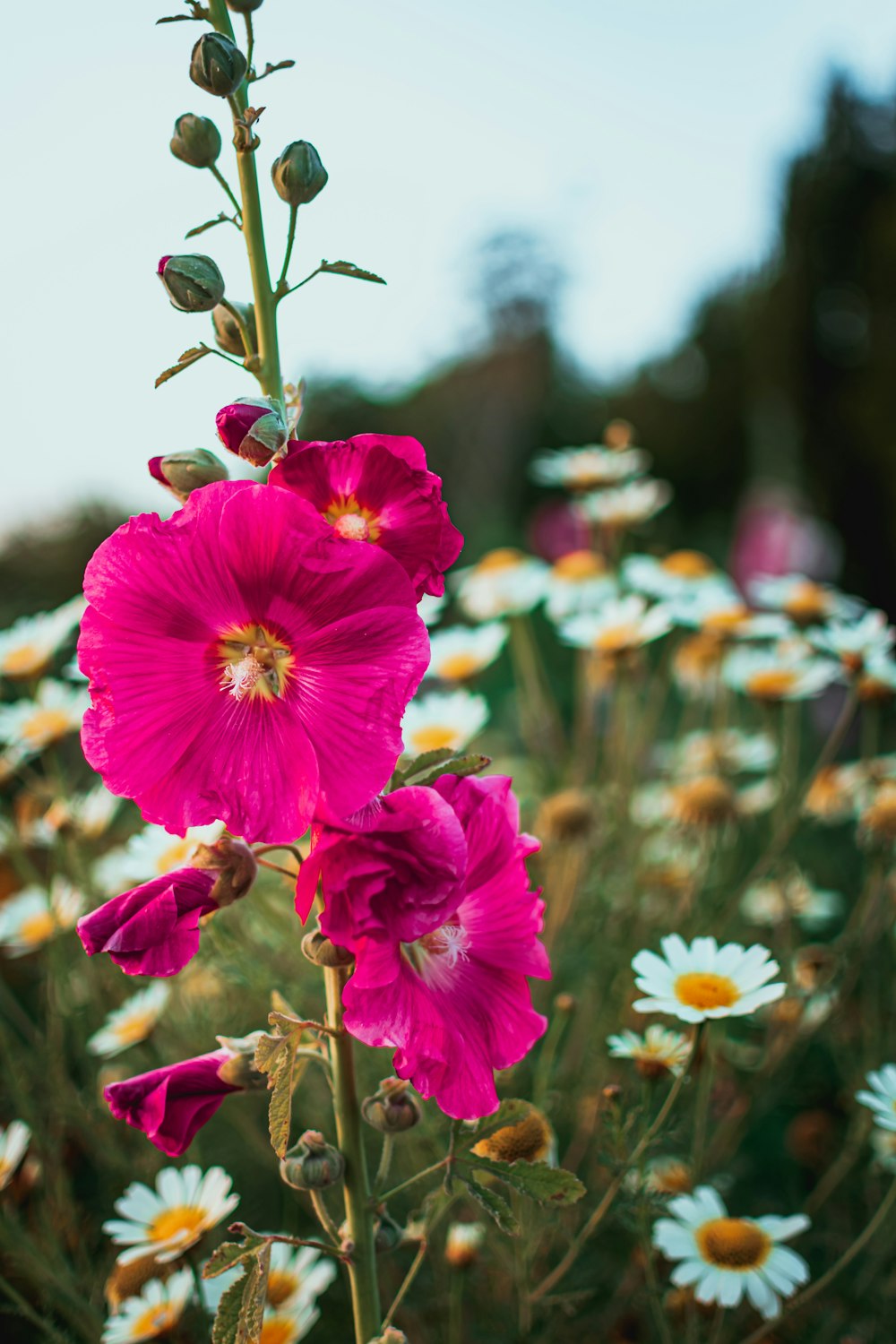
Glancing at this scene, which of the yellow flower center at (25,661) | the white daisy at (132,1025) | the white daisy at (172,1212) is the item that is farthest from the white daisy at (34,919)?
the white daisy at (172,1212)

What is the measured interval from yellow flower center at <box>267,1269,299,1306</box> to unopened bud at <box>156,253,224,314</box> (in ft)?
2.50

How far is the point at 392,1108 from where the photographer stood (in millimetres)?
597

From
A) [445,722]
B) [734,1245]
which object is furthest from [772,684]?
[734,1245]

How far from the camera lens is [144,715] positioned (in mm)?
516

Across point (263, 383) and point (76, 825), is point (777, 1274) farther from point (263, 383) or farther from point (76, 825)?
point (76, 825)

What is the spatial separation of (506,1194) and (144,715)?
804 mm

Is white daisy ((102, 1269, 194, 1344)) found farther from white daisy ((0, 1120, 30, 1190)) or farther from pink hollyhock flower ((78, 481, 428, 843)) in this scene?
pink hollyhock flower ((78, 481, 428, 843))

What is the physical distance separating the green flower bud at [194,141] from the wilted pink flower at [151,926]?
1.32ft

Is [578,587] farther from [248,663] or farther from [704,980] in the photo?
[248,663]

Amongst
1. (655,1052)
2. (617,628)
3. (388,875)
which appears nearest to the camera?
(388,875)

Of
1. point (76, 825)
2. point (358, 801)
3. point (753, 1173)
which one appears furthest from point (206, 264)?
point (753, 1173)

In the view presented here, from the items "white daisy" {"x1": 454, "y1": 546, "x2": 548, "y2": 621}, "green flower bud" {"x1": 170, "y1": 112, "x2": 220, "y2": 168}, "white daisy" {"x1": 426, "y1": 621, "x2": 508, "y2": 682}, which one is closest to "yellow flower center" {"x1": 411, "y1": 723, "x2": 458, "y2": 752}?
"white daisy" {"x1": 426, "y1": 621, "x2": 508, "y2": 682}

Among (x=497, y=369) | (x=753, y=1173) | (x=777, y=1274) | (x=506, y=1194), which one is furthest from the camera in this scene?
(x=497, y=369)

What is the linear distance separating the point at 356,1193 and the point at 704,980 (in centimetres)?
34
